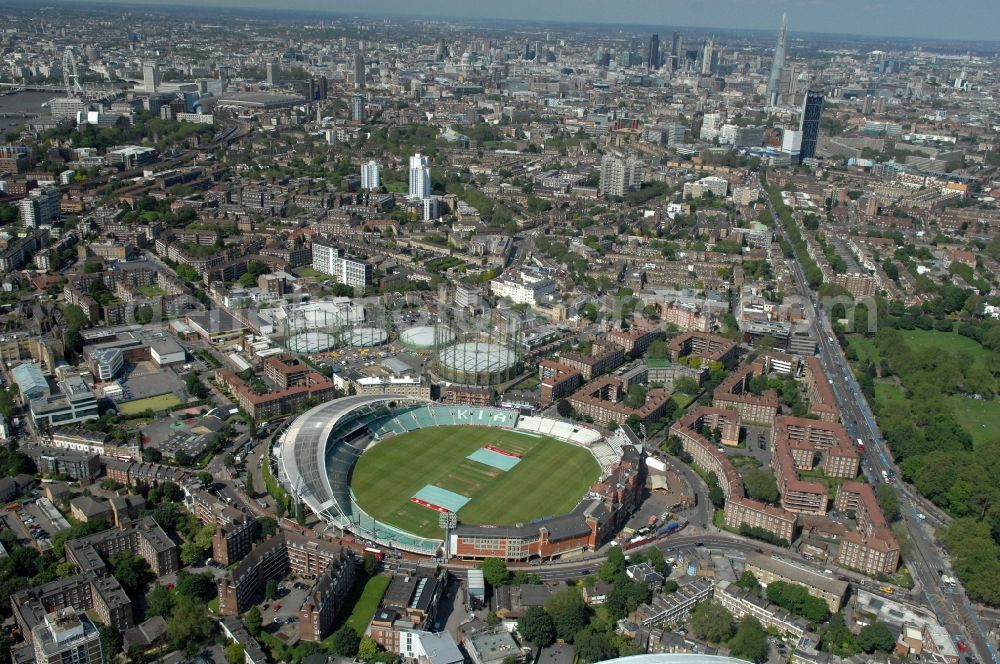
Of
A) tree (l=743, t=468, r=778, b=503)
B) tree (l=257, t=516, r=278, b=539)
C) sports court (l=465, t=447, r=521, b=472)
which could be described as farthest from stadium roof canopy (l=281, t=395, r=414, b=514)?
tree (l=743, t=468, r=778, b=503)

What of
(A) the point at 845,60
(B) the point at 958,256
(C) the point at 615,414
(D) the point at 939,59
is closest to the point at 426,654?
(C) the point at 615,414

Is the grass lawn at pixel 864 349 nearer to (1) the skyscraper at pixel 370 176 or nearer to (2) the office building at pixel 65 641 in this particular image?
(2) the office building at pixel 65 641

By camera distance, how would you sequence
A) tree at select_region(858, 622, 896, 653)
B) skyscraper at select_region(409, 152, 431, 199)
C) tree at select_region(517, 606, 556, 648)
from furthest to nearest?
1. skyscraper at select_region(409, 152, 431, 199)
2. tree at select_region(858, 622, 896, 653)
3. tree at select_region(517, 606, 556, 648)

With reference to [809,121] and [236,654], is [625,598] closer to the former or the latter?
[236,654]

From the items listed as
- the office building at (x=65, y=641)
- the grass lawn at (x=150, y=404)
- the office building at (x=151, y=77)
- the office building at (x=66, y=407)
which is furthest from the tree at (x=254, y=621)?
the office building at (x=151, y=77)

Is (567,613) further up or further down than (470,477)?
further up

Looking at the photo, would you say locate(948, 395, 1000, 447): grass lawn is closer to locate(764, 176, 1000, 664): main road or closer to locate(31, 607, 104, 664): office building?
locate(764, 176, 1000, 664): main road

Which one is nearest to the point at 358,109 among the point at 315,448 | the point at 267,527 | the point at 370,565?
the point at 315,448
